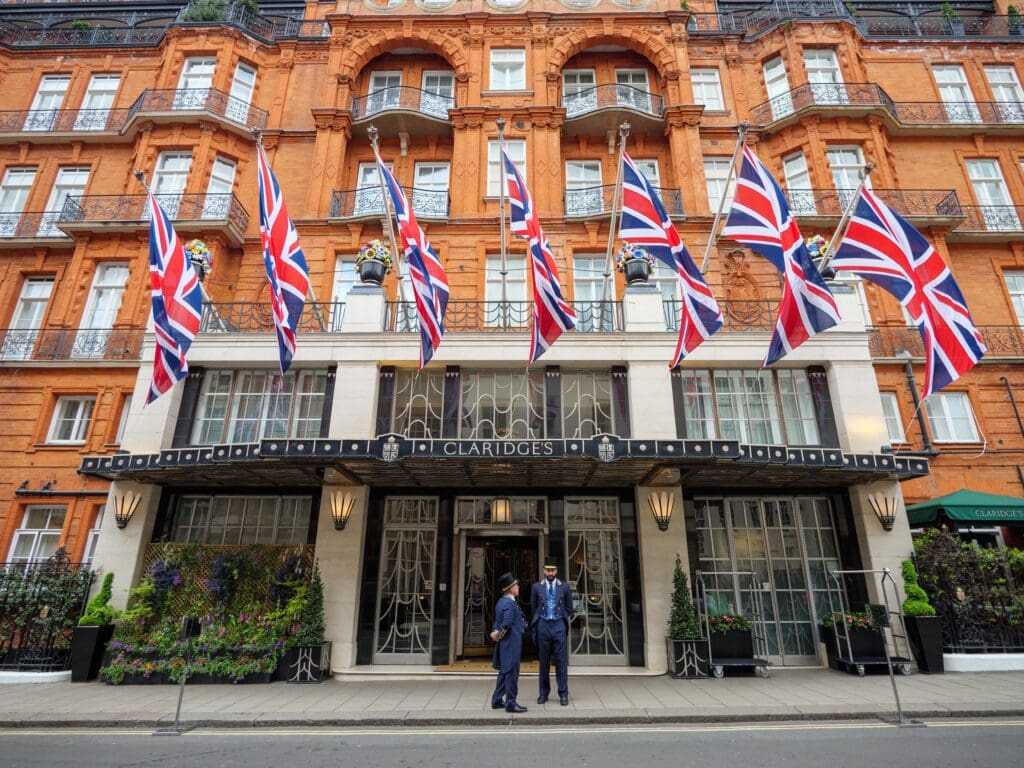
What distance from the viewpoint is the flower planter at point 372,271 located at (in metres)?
14.1

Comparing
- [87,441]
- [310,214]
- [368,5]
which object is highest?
[368,5]

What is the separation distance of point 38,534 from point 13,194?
45.8 ft

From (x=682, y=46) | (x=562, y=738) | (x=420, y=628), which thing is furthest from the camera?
(x=682, y=46)

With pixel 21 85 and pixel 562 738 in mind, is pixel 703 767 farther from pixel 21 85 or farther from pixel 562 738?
pixel 21 85

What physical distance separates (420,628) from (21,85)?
27948 mm

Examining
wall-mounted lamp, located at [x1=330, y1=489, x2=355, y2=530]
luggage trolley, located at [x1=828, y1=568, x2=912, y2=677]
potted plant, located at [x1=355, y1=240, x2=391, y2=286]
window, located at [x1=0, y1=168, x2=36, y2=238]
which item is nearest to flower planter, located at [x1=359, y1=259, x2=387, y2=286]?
potted plant, located at [x1=355, y1=240, x2=391, y2=286]

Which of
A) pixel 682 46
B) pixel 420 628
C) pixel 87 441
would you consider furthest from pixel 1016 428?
pixel 87 441

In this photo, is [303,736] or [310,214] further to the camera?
[310,214]

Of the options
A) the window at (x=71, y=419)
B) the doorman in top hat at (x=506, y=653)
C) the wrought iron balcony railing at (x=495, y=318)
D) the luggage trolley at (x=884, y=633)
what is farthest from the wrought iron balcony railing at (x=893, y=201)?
the window at (x=71, y=419)

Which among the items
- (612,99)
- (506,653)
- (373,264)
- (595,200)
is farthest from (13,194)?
(506,653)

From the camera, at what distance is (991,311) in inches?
750

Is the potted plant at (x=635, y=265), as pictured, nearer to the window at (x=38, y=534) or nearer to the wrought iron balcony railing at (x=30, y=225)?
the window at (x=38, y=534)

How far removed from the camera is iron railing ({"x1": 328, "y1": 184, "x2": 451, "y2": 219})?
62.2 ft

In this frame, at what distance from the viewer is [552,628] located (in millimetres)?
9164
